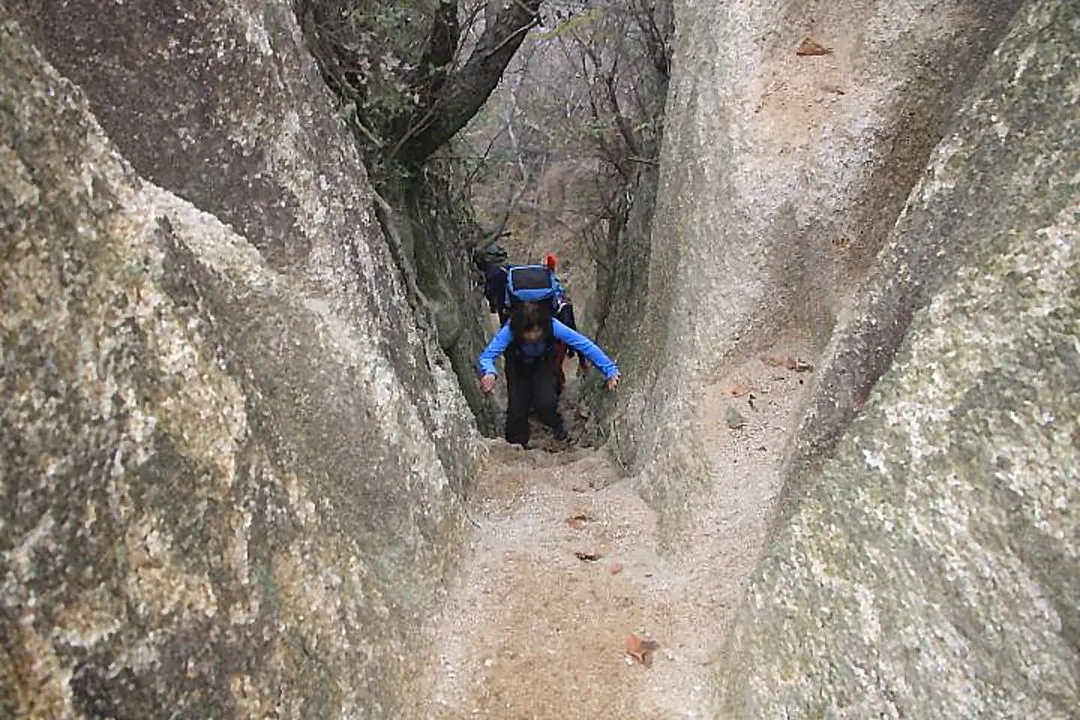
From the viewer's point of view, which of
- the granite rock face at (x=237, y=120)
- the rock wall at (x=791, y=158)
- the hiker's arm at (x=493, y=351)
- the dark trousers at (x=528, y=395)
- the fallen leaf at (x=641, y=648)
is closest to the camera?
the granite rock face at (x=237, y=120)

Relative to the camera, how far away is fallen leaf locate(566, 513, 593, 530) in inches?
174

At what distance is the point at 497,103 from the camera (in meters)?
17.3

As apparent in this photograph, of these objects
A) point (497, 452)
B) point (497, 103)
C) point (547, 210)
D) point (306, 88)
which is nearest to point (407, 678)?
point (306, 88)

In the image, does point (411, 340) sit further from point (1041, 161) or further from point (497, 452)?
point (1041, 161)

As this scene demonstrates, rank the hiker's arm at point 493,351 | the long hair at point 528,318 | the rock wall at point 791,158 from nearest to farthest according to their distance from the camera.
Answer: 1. the rock wall at point 791,158
2. the hiker's arm at point 493,351
3. the long hair at point 528,318

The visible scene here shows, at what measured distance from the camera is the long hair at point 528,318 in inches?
246

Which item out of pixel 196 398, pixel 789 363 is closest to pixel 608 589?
pixel 789 363

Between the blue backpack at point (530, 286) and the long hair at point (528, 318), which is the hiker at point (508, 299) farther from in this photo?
the long hair at point (528, 318)

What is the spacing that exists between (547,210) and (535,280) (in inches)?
397

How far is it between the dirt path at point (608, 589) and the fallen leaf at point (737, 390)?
2cm

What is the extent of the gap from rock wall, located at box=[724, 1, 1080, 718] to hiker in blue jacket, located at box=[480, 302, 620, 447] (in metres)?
3.10

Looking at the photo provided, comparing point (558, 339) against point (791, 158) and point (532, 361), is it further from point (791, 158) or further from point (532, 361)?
point (791, 158)

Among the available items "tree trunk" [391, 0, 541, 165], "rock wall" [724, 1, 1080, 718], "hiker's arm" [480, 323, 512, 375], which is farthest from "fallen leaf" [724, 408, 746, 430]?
"tree trunk" [391, 0, 541, 165]

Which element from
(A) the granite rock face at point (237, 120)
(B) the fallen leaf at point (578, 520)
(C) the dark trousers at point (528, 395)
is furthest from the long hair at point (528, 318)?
(A) the granite rock face at point (237, 120)
